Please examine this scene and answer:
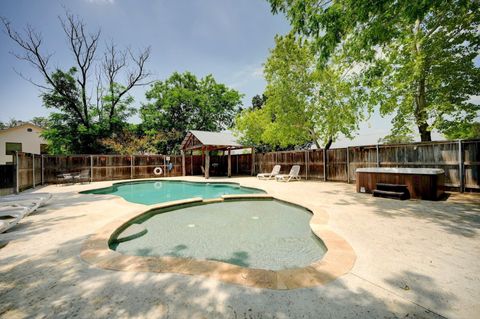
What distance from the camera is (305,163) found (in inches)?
520

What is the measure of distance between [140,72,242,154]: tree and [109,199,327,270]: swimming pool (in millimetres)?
21966

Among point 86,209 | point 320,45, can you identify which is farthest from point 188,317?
point 320,45

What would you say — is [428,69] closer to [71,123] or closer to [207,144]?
[207,144]

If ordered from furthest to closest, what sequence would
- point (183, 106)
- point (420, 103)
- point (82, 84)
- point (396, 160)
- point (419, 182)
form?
point (183, 106)
point (82, 84)
point (420, 103)
point (396, 160)
point (419, 182)

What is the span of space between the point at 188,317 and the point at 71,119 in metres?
26.8

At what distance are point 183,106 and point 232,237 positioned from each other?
27116 mm

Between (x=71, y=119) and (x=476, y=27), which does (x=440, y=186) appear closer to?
(x=476, y=27)

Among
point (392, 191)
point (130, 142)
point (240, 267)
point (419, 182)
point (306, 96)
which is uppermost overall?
point (306, 96)

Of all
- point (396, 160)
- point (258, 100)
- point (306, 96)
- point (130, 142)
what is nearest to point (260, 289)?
point (396, 160)

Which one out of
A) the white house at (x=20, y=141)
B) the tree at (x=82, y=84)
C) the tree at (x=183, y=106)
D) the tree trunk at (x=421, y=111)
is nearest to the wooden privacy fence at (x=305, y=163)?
the tree trunk at (x=421, y=111)

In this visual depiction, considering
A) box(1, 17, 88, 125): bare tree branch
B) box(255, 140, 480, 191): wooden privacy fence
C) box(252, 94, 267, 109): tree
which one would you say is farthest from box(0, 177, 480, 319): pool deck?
box(252, 94, 267, 109): tree

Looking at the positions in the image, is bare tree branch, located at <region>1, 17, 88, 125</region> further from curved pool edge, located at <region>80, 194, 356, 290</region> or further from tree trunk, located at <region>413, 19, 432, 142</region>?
tree trunk, located at <region>413, 19, 432, 142</region>

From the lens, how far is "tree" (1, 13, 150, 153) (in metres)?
18.5

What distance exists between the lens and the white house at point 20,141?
20391mm
